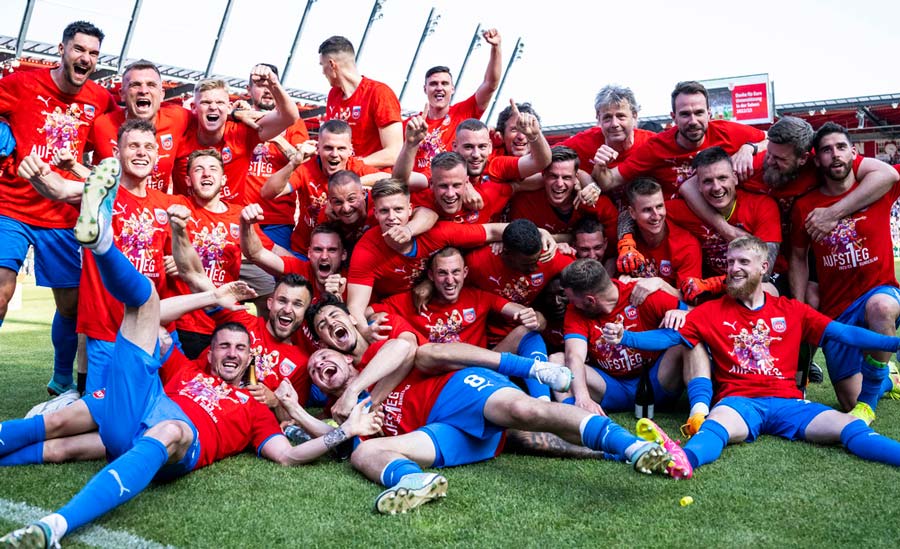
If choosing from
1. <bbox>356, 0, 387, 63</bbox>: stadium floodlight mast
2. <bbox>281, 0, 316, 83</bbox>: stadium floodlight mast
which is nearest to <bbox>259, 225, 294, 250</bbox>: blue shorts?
<bbox>281, 0, 316, 83</bbox>: stadium floodlight mast

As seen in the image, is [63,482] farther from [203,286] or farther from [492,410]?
[492,410]

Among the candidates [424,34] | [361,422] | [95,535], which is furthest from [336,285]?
[424,34]

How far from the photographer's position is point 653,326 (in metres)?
5.27

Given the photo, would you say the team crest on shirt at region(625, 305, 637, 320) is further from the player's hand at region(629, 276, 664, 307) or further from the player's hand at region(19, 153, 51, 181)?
the player's hand at region(19, 153, 51, 181)

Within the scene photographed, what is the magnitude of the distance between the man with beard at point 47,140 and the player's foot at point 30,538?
297 cm

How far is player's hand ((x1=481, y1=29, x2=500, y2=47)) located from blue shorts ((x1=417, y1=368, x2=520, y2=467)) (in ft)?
11.1

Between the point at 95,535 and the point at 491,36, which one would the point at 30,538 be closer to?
the point at 95,535

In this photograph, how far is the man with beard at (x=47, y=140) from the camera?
5281 mm

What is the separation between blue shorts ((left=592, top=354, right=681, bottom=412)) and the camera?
5289 millimetres

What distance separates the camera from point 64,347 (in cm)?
579

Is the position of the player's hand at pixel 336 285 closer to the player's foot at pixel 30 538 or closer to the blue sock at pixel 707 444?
the blue sock at pixel 707 444

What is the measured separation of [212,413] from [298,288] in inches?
54.4

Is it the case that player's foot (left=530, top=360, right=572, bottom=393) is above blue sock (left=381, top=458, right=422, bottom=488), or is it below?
above

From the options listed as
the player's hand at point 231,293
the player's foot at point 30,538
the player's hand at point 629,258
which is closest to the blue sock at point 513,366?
the player's hand at point 629,258
